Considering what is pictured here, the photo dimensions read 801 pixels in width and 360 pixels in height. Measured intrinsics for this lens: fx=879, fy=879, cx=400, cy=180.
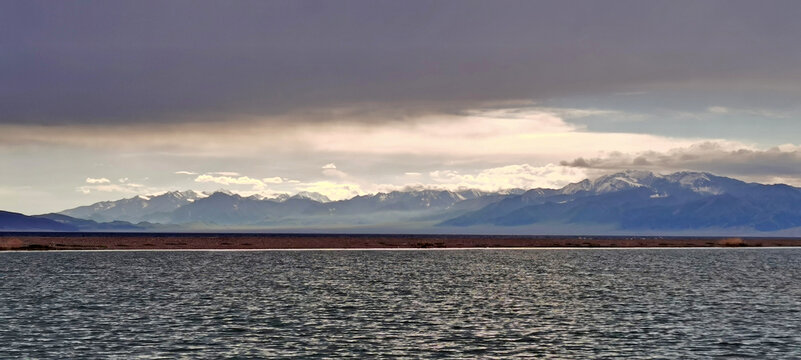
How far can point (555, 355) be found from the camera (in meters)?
48.8

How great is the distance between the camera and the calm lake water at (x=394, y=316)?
50812 mm

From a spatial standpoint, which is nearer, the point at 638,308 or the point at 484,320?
the point at 484,320

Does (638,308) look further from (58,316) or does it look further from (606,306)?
(58,316)

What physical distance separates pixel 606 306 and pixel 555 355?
2860cm

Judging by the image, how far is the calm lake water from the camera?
2000 inches

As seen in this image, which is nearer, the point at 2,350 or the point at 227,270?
the point at 2,350

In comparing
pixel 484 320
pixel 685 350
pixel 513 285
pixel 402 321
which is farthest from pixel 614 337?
pixel 513 285

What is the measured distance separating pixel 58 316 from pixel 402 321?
83.2 feet

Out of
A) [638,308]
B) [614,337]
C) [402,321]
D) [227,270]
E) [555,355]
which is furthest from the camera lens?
[227,270]

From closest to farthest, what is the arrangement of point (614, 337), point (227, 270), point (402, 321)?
point (614, 337), point (402, 321), point (227, 270)

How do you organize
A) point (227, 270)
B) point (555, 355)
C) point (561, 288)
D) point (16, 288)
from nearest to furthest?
point (555, 355), point (16, 288), point (561, 288), point (227, 270)

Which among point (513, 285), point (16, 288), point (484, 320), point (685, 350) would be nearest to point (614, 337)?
point (685, 350)

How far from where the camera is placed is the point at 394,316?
6694 centimetres

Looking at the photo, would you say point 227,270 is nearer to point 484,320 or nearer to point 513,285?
point 513,285
